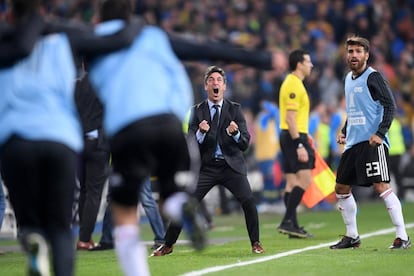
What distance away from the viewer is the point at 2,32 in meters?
6.66

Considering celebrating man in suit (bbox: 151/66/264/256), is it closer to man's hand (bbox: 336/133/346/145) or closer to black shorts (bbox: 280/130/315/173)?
man's hand (bbox: 336/133/346/145)

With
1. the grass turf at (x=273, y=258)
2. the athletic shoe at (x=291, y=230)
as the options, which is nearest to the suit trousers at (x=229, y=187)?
the grass turf at (x=273, y=258)

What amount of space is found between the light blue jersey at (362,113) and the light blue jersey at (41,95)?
5.36 metres

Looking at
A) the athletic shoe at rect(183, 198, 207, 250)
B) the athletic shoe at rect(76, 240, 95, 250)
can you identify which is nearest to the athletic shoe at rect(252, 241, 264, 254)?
the athletic shoe at rect(76, 240, 95, 250)

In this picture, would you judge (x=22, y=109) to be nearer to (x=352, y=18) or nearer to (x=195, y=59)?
(x=195, y=59)

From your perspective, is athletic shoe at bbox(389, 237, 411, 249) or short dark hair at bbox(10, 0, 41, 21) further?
athletic shoe at bbox(389, 237, 411, 249)

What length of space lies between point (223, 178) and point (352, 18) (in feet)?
59.5

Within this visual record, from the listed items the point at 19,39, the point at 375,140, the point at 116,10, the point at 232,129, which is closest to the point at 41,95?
the point at 19,39

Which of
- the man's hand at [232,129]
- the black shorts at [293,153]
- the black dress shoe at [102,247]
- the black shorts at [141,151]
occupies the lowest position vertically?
the black dress shoe at [102,247]

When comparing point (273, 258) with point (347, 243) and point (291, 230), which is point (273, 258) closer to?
point (347, 243)

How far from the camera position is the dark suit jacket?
11.9 meters

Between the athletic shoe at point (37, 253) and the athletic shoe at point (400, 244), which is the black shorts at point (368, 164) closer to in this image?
the athletic shoe at point (400, 244)

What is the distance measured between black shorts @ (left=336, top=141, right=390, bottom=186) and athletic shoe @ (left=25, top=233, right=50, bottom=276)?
5523 millimetres

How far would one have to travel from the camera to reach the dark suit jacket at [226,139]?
11.9m
